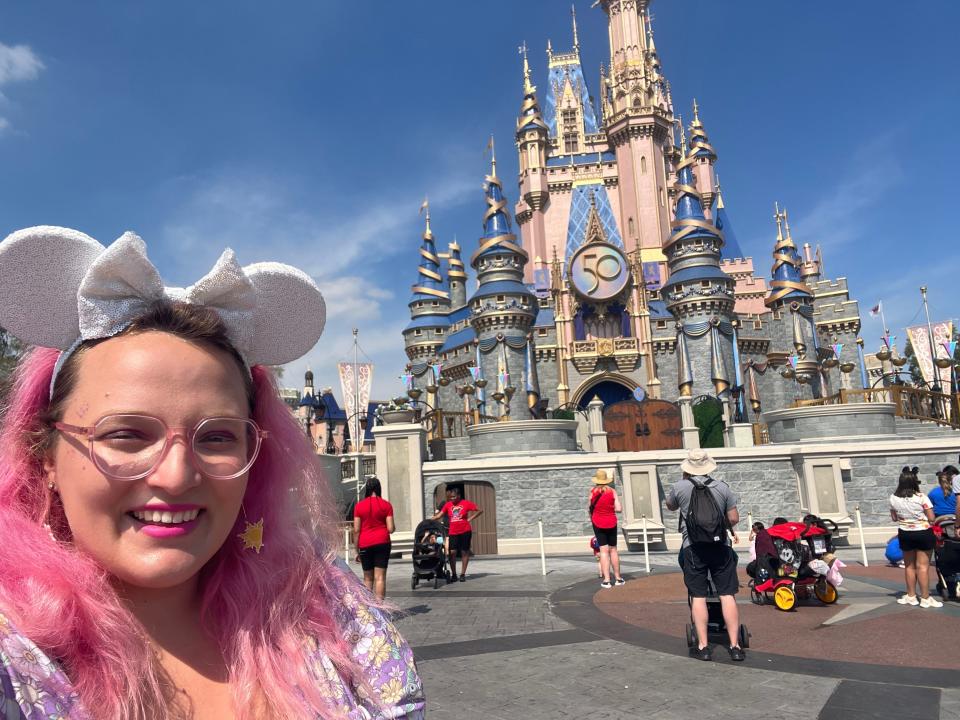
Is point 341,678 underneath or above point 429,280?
underneath

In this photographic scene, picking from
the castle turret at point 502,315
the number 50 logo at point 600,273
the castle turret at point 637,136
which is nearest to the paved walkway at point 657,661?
the castle turret at point 502,315

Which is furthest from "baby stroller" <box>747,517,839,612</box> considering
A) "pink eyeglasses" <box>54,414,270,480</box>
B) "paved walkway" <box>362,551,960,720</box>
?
"pink eyeglasses" <box>54,414,270,480</box>

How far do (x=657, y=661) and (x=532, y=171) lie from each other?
1483 inches

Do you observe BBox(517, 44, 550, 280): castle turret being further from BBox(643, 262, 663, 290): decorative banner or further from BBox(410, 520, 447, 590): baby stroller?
BBox(410, 520, 447, 590): baby stroller

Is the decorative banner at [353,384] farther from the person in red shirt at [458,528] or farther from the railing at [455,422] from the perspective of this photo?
the person in red shirt at [458,528]

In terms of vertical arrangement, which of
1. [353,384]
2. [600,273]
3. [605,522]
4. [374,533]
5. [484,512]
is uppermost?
[600,273]

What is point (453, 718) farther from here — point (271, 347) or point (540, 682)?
point (271, 347)

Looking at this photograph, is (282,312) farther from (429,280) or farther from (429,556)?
(429,280)

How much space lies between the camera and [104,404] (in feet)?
3.44

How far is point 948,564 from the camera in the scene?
6902 millimetres

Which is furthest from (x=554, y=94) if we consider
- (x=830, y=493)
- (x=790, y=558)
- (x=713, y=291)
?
(x=790, y=558)

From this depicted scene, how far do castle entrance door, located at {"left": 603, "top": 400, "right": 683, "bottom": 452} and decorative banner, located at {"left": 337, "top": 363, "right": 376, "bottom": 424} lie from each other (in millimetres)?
16777

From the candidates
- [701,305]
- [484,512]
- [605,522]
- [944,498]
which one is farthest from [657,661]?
[701,305]

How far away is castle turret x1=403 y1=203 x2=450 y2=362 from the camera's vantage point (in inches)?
1448
